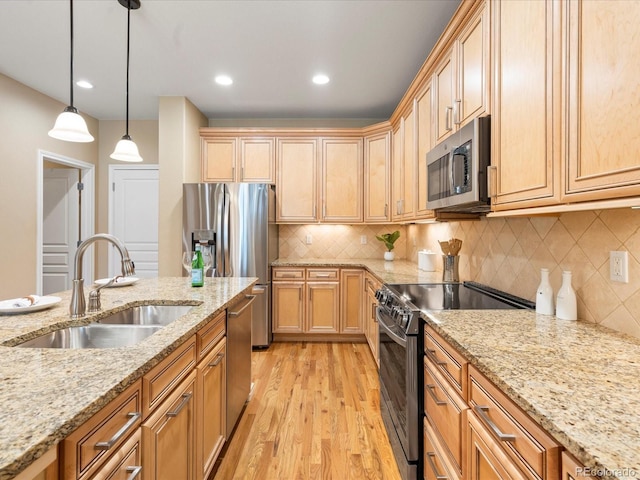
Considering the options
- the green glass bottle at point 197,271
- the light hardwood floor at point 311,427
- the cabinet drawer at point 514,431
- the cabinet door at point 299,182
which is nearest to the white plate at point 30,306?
the green glass bottle at point 197,271

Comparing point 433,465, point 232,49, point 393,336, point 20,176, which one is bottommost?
point 433,465

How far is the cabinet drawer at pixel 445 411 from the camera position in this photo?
1.19 m

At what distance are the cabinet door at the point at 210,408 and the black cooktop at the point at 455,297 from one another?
104cm

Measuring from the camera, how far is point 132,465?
3.13 feet

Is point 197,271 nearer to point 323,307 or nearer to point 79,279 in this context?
point 79,279

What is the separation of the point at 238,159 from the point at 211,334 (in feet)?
9.61

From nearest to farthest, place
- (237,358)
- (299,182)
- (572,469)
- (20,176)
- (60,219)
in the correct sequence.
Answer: (572,469), (237,358), (20,176), (299,182), (60,219)

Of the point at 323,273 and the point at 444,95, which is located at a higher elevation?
the point at 444,95

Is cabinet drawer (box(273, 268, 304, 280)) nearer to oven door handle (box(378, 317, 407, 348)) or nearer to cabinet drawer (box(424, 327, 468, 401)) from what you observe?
oven door handle (box(378, 317, 407, 348))

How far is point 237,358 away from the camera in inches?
84.5

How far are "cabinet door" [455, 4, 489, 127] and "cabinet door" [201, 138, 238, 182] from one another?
288 cm

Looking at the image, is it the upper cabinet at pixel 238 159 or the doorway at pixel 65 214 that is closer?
the upper cabinet at pixel 238 159

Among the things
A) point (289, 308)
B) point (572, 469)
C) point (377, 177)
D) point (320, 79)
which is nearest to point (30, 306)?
point (572, 469)

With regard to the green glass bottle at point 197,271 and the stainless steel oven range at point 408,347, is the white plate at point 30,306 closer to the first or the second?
the green glass bottle at point 197,271
